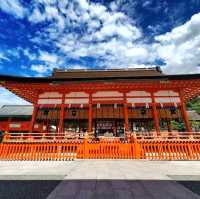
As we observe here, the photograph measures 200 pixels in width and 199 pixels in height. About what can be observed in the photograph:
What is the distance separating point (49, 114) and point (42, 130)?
196 inches

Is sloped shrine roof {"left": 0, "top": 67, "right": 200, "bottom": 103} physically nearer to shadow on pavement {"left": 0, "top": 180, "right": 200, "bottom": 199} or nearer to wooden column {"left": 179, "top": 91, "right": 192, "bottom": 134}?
wooden column {"left": 179, "top": 91, "right": 192, "bottom": 134}

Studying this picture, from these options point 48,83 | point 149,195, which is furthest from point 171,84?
point 149,195

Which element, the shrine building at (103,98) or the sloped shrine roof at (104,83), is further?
the shrine building at (103,98)

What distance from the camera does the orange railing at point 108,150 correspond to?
8375 millimetres

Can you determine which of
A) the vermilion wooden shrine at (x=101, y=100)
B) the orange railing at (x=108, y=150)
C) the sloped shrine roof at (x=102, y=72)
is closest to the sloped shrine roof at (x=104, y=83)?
the vermilion wooden shrine at (x=101, y=100)

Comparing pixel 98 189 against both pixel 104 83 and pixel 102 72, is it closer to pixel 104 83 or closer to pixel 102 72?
pixel 104 83

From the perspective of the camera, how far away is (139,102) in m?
12.0

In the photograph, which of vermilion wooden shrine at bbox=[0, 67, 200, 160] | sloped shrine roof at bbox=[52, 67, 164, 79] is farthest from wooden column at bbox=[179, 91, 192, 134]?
sloped shrine roof at bbox=[52, 67, 164, 79]

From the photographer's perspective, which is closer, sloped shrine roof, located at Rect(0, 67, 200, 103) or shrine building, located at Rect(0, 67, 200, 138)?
sloped shrine roof, located at Rect(0, 67, 200, 103)

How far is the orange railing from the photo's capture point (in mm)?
8375

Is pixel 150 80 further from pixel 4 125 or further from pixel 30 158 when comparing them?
pixel 4 125

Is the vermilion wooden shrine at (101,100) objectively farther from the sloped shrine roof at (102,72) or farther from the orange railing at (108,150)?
the sloped shrine roof at (102,72)

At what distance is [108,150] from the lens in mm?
8625

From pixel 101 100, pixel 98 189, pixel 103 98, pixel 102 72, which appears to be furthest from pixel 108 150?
pixel 102 72
